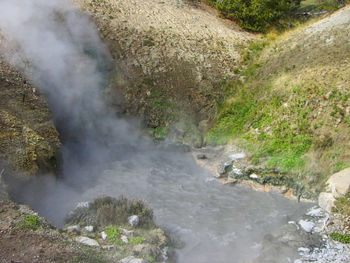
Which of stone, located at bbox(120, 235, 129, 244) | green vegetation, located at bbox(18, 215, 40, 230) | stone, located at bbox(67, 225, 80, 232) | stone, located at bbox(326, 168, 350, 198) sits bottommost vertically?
stone, located at bbox(120, 235, 129, 244)

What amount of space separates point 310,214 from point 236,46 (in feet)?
27.4

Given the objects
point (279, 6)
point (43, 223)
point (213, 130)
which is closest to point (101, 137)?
point (213, 130)

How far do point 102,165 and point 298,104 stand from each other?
619 cm

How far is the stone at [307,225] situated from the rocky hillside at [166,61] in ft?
15.4

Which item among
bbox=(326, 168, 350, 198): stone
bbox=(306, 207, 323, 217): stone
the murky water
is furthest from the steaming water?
bbox=(326, 168, 350, 198): stone

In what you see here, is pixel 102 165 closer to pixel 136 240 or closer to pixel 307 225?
pixel 136 240

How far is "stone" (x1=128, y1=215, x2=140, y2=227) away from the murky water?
0.93 m

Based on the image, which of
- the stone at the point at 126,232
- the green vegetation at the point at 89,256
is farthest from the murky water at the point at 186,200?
the green vegetation at the point at 89,256

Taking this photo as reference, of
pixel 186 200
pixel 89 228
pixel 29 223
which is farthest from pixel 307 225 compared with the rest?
pixel 29 223

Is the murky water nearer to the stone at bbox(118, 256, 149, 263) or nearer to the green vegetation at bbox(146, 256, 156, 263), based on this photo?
the green vegetation at bbox(146, 256, 156, 263)

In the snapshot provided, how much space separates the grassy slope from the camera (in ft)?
32.4

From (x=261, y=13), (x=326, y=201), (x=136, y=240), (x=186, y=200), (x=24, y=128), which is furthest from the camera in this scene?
(x=261, y=13)

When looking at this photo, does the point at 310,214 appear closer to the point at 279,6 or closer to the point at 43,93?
the point at 43,93

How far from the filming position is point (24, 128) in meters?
8.60
